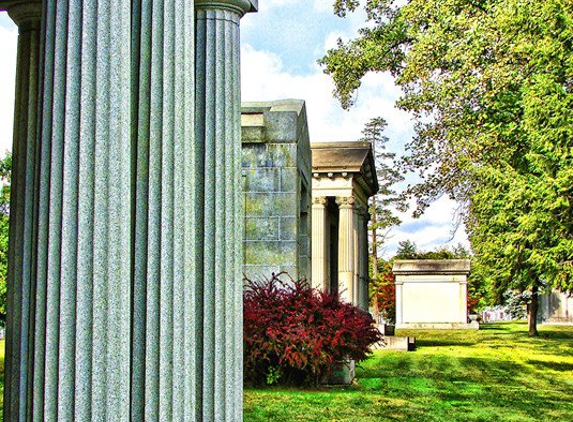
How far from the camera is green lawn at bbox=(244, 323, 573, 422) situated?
451 inches

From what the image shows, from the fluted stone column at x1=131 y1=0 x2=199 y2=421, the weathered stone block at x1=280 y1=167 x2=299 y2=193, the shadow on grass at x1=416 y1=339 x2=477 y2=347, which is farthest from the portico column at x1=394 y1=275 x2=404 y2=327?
the fluted stone column at x1=131 y1=0 x2=199 y2=421

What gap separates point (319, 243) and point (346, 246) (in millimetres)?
1183

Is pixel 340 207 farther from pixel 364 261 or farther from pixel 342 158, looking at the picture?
pixel 364 261

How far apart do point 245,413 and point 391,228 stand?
165 ft

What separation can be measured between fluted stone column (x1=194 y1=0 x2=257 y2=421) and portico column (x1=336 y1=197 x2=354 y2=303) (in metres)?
17.4

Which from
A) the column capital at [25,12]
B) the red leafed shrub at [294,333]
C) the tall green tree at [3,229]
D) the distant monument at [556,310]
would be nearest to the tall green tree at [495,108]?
the red leafed shrub at [294,333]

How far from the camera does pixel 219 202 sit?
18.2ft

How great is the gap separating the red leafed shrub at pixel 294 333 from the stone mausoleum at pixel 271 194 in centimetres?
36

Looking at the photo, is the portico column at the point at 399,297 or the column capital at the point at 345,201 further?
the portico column at the point at 399,297

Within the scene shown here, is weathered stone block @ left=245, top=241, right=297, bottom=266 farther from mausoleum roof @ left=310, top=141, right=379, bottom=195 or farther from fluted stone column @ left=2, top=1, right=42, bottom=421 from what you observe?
mausoleum roof @ left=310, top=141, right=379, bottom=195

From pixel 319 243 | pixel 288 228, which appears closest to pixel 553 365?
pixel 319 243

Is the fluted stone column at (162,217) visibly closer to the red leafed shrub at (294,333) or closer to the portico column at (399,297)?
the red leafed shrub at (294,333)

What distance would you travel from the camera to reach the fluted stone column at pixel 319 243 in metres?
22.0

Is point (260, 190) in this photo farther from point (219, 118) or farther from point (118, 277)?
point (118, 277)
